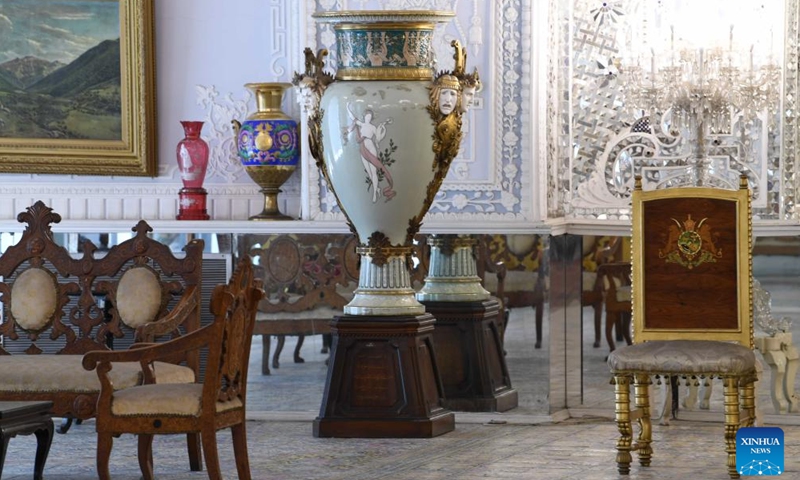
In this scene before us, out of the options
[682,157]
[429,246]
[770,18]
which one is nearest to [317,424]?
[429,246]

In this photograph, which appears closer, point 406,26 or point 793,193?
point 406,26

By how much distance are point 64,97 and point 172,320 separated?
91.6 inches

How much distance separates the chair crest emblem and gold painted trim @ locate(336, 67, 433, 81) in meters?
1.35

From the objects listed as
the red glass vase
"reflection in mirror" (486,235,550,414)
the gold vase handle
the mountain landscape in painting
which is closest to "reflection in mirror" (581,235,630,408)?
"reflection in mirror" (486,235,550,414)

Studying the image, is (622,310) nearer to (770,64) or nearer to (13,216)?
(770,64)

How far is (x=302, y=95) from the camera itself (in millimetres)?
6785

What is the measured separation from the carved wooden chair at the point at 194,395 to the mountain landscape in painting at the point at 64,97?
2816 millimetres

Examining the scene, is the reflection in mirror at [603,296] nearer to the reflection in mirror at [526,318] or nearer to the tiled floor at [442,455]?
the reflection in mirror at [526,318]

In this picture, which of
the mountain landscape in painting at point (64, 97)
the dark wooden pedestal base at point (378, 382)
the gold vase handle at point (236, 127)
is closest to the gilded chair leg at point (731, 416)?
the dark wooden pedestal base at point (378, 382)

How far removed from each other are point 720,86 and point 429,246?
1.66m

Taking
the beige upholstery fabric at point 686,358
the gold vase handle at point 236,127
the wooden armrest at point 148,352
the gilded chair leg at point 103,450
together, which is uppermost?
the gold vase handle at point 236,127

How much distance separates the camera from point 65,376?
5883 mm

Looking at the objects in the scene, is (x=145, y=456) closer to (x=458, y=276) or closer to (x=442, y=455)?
(x=442, y=455)

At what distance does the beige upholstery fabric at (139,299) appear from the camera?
21.3ft
